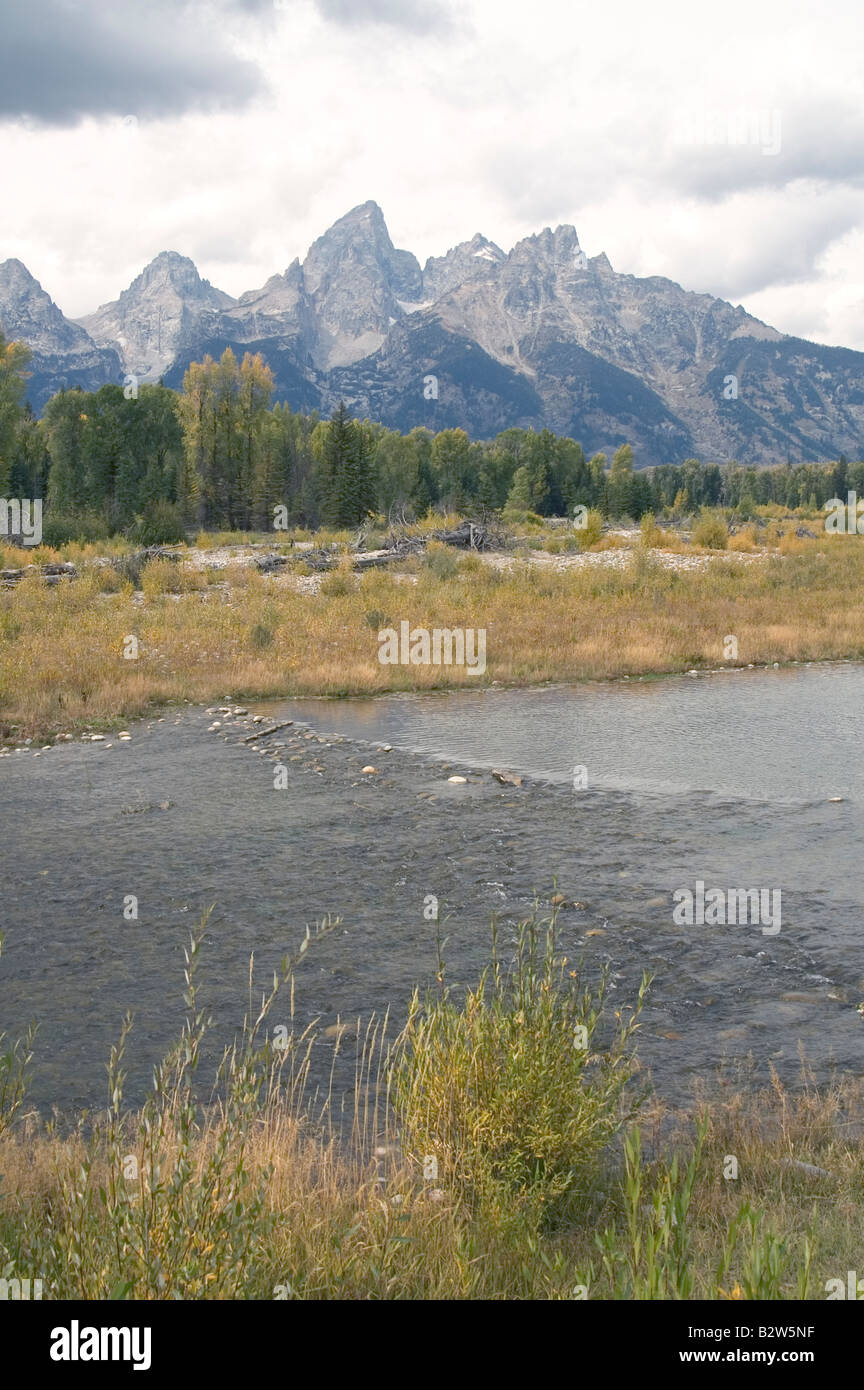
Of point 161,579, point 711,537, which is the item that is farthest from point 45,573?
point 711,537

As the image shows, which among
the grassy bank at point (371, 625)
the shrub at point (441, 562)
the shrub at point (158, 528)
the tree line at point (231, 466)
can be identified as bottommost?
the grassy bank at point (371, 625)

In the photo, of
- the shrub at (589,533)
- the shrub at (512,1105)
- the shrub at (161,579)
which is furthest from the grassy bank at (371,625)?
the shrub at (512,1105)

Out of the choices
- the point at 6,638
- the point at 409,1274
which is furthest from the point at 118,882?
the point at 6,638

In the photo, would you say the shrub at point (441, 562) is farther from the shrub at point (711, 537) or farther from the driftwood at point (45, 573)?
the shrub at point (711, 537)

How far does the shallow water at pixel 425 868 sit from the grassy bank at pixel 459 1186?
754mm

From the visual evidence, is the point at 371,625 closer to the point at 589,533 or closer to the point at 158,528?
the point at 589,533

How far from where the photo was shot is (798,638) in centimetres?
2408

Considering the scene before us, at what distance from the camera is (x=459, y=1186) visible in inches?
175

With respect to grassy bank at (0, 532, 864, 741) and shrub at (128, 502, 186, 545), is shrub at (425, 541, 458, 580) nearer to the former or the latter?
grassy bank at (0, 532, 864, 741)

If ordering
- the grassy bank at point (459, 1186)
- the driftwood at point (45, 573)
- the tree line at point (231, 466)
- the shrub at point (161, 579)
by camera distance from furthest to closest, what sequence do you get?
the tree line at point (231, 466)
the driftwood at point (45, 573)
the shrub at point (161, 579)
the grassy bank at point (459, 1186)

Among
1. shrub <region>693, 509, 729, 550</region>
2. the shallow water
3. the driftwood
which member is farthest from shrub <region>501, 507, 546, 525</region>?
the shallow water

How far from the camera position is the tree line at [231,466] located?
6297 centimetres

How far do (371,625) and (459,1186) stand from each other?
20.7 m

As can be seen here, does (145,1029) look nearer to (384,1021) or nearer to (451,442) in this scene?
(384,1021)
